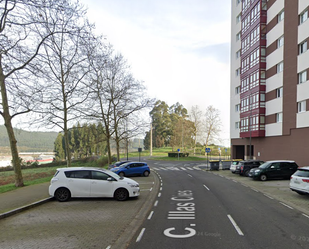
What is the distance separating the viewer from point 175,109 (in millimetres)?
111938

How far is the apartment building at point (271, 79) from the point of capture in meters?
24.5

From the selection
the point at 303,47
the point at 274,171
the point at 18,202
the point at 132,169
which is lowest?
the point at 132,169

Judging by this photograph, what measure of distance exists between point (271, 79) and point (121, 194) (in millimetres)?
26124

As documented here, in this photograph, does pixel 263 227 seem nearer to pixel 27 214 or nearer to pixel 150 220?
pixel 150 220

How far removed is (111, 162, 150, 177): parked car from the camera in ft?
76.3

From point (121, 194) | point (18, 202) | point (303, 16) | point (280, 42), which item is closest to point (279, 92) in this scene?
point (280, 42)

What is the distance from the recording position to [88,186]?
11.1m

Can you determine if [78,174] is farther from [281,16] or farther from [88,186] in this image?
[281,16]

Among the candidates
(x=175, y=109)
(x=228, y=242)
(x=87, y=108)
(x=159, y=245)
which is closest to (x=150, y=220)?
(x=159, y=245)

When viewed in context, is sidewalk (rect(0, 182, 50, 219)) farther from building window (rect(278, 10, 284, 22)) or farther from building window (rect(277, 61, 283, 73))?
building window (rect(278, 10, 284, 22))

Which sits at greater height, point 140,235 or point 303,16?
point 303,16

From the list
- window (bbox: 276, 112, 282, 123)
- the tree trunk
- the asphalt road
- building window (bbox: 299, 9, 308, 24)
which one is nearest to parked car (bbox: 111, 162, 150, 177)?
the tree trunk

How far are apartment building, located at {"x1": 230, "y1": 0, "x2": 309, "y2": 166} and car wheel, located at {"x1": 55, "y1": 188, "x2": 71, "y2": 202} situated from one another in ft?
72.2

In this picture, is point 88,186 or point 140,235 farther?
point 88,186
